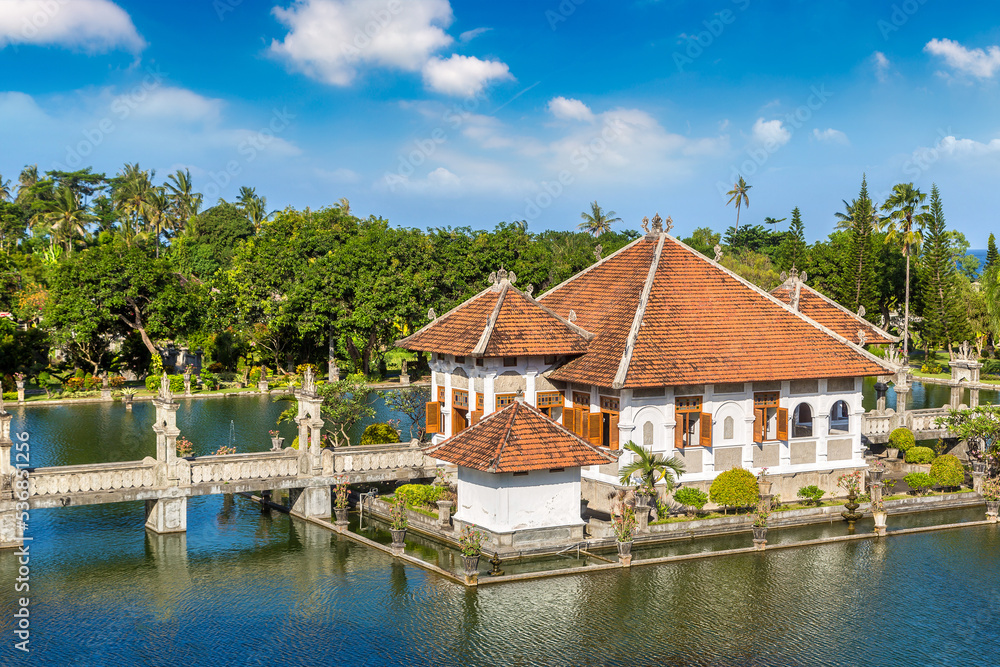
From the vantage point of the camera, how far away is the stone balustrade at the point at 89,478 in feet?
91.5

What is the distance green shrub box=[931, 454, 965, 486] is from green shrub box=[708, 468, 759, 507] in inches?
296

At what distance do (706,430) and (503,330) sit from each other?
6.86 metres

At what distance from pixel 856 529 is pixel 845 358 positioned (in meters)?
5.56

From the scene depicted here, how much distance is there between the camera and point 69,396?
58156 mm

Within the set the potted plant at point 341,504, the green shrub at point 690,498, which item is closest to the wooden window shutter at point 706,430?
the green shrub at point 690,498

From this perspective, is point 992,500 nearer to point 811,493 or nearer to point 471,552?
point 811,493

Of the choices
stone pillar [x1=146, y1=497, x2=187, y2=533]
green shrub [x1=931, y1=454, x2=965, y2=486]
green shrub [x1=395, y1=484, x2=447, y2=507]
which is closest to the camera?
stone pillar [x1=146, y1=497, x2=187, y2=533]

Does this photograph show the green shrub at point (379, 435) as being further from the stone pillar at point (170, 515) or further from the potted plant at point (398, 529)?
the potted plant at point (398, 529)

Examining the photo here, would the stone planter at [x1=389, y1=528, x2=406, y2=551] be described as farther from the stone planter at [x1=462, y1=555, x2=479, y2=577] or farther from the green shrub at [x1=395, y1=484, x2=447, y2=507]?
the green shrub at [x1=395, y1=484, x2=447, y2=507]

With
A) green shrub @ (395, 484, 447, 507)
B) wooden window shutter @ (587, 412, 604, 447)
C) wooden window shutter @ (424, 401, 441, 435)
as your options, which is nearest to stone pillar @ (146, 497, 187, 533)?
green shrub @ (395, 484, 447, 507)

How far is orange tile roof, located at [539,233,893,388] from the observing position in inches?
1248

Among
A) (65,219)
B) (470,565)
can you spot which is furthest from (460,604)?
(65,219)

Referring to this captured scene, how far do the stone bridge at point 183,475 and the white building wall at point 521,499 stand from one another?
14.6 feet

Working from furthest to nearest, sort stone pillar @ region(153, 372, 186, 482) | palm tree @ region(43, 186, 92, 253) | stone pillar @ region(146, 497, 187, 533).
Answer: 1. palm tree @ region(43, 186, 92, 253)
2. stone pillar @ region(146, 497, 187, 533)
3. stone pillar @ region(153, 372, 186, 482)
